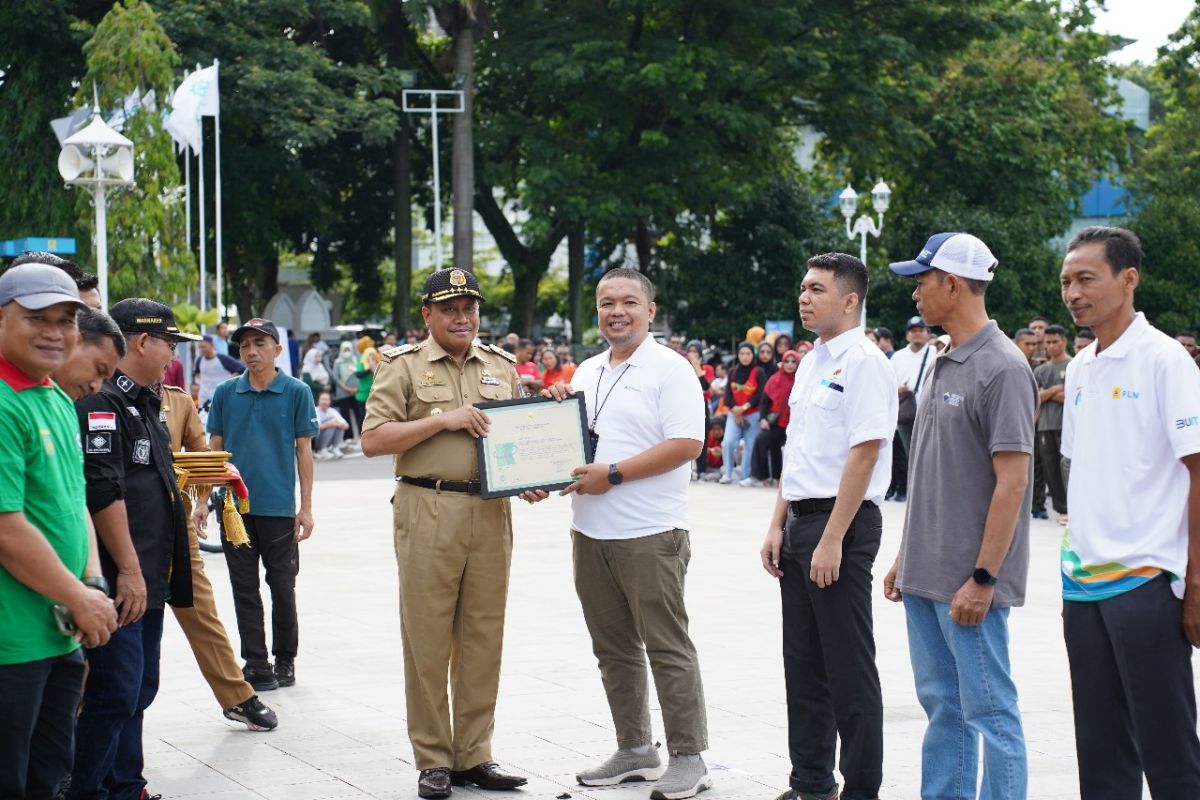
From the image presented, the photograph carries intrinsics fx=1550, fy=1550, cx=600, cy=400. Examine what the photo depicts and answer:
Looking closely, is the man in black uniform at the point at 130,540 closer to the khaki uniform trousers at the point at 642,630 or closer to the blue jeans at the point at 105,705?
the blue jeans at the point at 105,705

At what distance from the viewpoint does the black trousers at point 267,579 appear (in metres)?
8.41

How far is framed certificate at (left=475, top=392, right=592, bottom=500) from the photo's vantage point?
20.5ft

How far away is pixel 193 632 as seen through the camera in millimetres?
7164

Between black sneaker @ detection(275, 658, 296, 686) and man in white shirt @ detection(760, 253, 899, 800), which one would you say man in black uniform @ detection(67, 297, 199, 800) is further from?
black sneaker @ detection(275, 658, 296, 686)

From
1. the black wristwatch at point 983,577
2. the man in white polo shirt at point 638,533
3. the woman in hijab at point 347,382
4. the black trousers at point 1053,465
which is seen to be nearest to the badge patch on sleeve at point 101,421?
the man in white polo shirt at point 638,533

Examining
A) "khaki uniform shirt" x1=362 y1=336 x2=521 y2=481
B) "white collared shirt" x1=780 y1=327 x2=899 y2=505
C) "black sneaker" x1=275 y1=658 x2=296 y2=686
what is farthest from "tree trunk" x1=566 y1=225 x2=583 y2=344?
"white collared shirt" x1=780 y1=327 x2=899 y2=505

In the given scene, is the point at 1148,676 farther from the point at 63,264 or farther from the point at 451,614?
the point at 63,264

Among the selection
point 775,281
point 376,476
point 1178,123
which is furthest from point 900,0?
point 376,476

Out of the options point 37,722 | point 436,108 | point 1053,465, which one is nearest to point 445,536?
point 37,722

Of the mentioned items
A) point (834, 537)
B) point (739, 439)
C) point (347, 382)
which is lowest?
point (739, 439)

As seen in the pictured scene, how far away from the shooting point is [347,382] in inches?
1045

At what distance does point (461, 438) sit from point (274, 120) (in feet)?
98.6

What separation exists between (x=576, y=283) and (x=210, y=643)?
33485mm

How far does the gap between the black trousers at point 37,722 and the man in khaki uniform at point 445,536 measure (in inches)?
80.5
